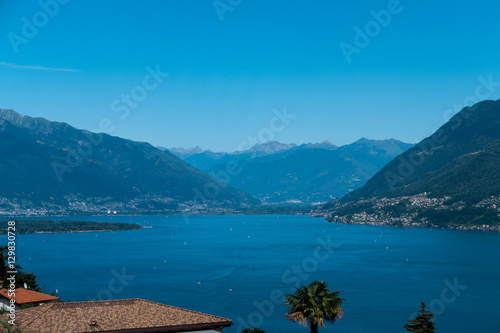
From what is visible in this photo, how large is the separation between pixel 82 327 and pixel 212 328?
257 inches

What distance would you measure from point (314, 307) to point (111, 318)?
442 inches

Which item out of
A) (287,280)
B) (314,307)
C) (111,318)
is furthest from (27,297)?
(287,280)

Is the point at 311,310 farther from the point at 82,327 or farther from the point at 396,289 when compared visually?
the point at 396,289

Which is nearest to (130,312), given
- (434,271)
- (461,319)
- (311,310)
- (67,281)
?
(311,310)

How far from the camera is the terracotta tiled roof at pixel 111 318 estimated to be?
27109mm

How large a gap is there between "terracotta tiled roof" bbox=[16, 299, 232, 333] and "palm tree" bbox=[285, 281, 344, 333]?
4.72m

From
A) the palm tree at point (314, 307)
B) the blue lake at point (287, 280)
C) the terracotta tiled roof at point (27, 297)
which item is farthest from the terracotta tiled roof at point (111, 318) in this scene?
the blue lake at point (287, 280)

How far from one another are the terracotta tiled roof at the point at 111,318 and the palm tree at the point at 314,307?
472 centimetres

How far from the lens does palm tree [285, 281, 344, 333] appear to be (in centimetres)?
3120

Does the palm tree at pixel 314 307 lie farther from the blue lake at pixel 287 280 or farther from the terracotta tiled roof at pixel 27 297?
the blue lake at pixel 287 280

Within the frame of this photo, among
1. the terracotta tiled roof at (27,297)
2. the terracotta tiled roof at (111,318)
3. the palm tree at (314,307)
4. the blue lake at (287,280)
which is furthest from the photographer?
the blue lake at (287,280)

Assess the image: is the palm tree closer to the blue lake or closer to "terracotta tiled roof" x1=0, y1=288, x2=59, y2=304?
"terracotta tiled roof" x1=0, y1=288, x2=59, y2=304

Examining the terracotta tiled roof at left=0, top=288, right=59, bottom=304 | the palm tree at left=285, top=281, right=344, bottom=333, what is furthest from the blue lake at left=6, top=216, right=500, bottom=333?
the palm tree at left=285, top=281, right=344, bottom=333

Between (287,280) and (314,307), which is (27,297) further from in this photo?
(287,280)
